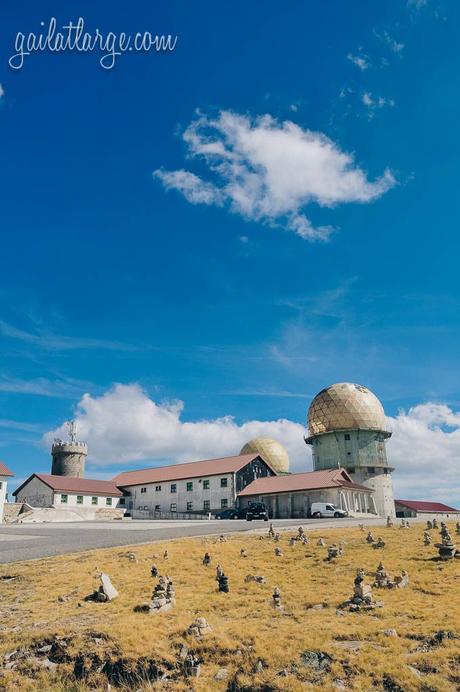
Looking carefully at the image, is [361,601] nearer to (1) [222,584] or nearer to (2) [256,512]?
(1) [222,584]

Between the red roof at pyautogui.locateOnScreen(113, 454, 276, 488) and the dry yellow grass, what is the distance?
51371mm

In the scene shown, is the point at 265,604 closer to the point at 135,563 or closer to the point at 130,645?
the point at 130,645

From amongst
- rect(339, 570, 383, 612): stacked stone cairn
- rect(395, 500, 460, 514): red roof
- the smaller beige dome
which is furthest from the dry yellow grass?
rect(395, 500, 460, 514): red roof

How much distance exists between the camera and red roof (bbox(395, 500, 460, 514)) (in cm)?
9599

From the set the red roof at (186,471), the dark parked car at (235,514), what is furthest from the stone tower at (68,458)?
the dark parked car at (235,514)

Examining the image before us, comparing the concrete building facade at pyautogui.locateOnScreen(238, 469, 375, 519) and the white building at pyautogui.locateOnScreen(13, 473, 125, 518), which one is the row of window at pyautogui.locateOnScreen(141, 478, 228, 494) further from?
the white building at pyautogui.locateOnScreen(13, 473, 125, 518)

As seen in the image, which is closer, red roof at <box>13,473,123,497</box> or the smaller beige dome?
red roof at <box>13,473,123,497</box>

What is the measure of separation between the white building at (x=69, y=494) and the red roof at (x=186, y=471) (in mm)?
3762

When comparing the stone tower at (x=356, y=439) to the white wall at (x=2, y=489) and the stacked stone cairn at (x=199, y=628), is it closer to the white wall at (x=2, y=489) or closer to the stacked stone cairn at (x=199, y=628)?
the white wall at (x=2, y=489)

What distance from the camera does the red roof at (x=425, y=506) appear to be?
96.0 metres

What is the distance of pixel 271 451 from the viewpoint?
85.8 metres

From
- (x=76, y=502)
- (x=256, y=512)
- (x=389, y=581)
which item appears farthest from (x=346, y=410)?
(x=389, y=581)

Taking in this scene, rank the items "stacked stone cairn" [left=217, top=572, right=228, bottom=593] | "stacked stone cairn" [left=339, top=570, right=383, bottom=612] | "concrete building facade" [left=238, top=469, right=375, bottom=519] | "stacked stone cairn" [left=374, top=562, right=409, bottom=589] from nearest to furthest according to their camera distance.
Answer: "stacked stone cairn" [left=339, top=570, right=383, bottom=612], "stacked stone cairn" [left=374, top=562, right=409, bottom=589], "stacked stone cairn" [left=217, top=572, right=228, bottom=593], "concrete building facade" [left=238, top=469, right=375, bottom=519]

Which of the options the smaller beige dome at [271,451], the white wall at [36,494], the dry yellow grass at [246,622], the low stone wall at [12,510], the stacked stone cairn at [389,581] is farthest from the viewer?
the smaller beige dome at [271,451]
